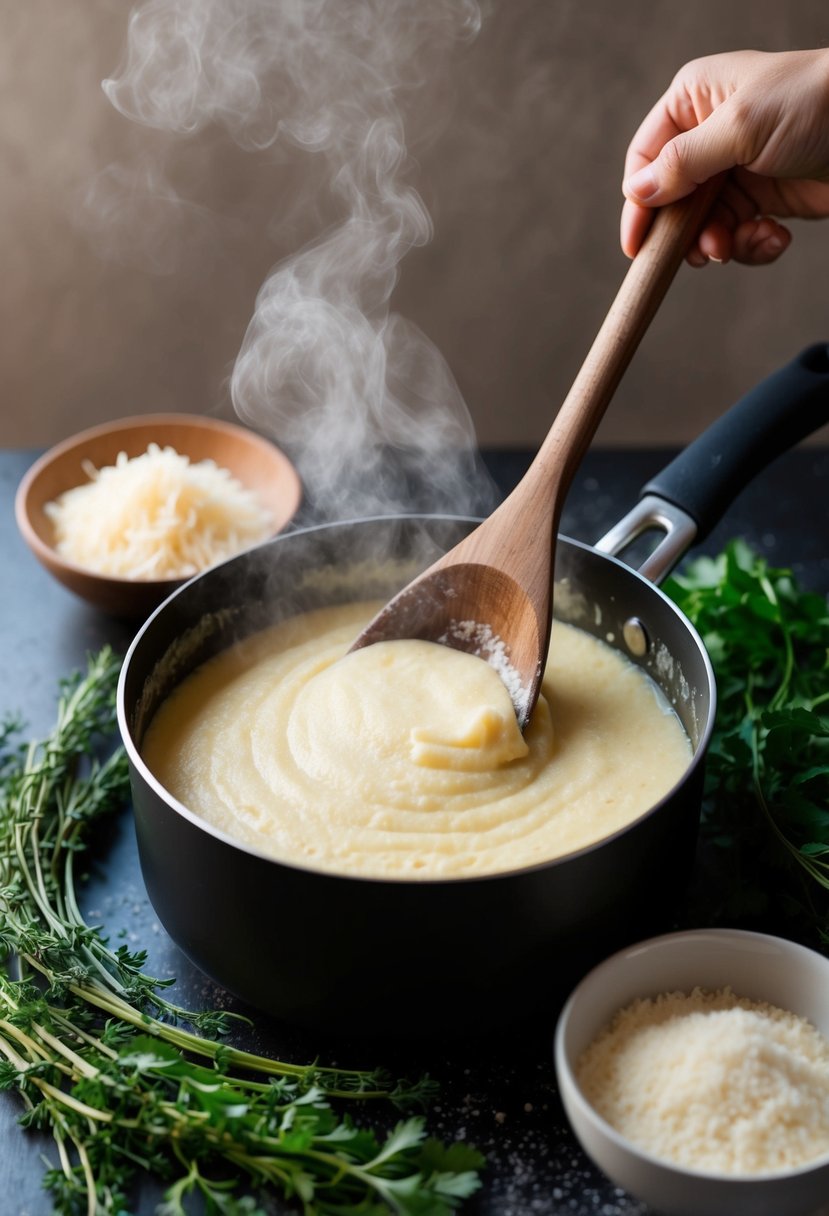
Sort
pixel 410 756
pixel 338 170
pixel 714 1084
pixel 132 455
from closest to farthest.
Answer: pixel 714 1084
pixel 410 756
pixel 132 455
pixel 338 170

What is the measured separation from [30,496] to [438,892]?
1.45 m

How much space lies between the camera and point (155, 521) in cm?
218

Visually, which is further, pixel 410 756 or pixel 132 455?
pixel 132 455

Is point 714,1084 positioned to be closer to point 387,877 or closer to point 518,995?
point 518,995

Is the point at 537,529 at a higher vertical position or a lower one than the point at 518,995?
higher

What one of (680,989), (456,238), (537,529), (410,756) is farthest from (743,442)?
(456,238)

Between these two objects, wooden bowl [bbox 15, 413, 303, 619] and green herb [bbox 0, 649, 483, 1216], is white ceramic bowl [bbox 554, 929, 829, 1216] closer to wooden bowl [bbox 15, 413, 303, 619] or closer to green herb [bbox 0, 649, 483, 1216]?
green herb [bbox 0, 649, 483, 1216]

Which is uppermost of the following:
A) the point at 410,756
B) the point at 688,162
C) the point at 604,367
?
the point at 688,162

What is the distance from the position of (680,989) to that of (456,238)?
2.23 metres

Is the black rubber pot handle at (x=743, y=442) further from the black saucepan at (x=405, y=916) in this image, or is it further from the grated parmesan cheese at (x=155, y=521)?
the grated parmesan cheese at (x=155, y=521)

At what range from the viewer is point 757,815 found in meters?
1.60

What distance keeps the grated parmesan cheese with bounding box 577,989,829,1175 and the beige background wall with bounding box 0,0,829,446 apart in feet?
7.40

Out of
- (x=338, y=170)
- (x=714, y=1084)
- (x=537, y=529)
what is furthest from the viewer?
(x=338, y=170)

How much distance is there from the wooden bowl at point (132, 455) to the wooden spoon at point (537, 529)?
62 centimetres
